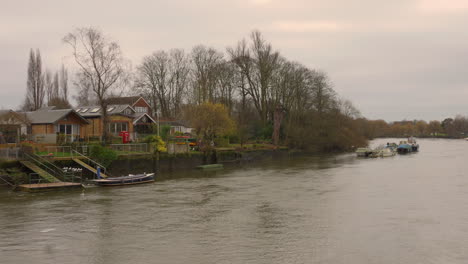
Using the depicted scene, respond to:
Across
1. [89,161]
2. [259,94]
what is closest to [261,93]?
[259,94]

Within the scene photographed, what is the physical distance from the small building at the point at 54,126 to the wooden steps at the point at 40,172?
9509mm

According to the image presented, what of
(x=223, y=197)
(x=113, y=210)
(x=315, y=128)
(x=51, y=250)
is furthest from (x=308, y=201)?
(x=315, y=128)

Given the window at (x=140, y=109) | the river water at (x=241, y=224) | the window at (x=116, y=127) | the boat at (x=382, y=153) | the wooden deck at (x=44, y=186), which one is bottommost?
the river water at (x=241, y=224)

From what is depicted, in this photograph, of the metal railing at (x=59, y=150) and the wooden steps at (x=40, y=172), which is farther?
the metal railing at (x=59, y=150)

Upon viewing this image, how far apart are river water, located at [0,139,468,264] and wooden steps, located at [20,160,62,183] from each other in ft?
9.56

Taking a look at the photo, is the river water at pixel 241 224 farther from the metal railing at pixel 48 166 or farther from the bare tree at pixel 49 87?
the bare tree at pixel 49 87

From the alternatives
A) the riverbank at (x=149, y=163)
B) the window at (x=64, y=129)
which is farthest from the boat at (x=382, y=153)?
the window at (x=64, y=129)

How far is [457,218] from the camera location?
874 inches

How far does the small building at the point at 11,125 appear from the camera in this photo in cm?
4022

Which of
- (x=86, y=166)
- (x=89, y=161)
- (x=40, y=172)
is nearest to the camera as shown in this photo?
(x=40, y=172)

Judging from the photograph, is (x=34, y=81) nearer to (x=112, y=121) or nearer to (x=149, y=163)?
(x=112, y=121)

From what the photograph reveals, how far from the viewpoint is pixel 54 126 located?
45.8m

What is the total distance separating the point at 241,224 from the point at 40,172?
20.1 metres

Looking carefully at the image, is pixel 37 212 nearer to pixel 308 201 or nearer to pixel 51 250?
pixel 51 250
